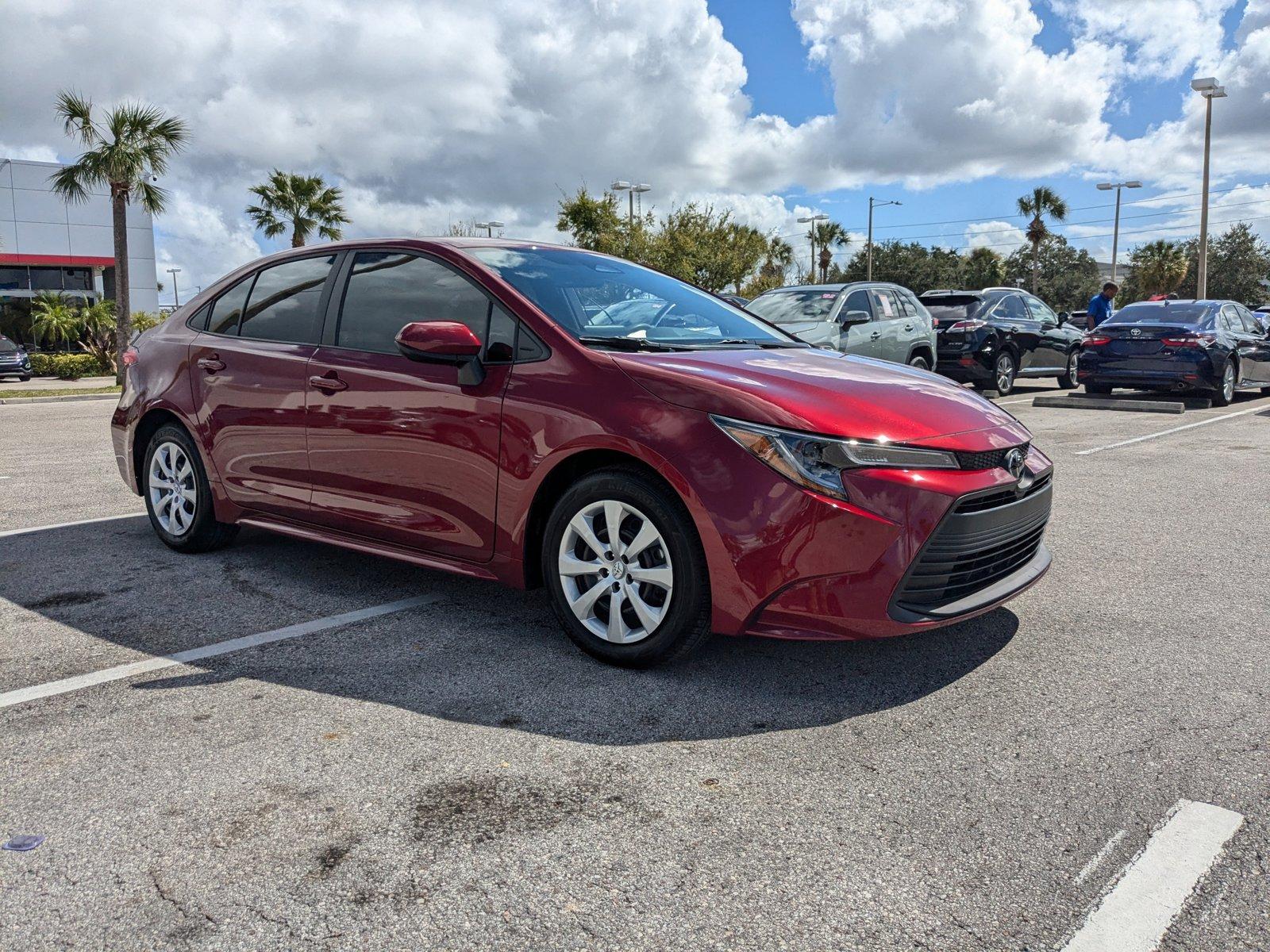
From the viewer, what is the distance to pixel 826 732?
316 cm

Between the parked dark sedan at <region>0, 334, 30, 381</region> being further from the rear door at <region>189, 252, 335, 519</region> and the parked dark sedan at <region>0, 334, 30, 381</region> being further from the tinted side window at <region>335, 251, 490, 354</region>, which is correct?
the tinted side window at <region>335, 251, 490, 354</region>

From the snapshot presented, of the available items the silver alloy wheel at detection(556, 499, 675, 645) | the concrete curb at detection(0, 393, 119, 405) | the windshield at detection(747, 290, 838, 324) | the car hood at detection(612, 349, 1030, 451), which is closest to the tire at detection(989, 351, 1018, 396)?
the windshield at detection(747, 290, 838, 324)

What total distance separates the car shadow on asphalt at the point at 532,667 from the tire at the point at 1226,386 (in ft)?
40.4

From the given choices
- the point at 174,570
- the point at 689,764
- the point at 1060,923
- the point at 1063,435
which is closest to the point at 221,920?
the point at 689,764

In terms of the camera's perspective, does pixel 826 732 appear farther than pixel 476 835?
Yes

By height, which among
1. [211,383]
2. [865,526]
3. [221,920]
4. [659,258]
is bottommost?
[221,920]

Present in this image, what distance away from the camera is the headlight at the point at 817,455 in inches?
128

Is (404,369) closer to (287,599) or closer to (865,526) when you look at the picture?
(287,599)

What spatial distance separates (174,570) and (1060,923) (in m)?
4.34

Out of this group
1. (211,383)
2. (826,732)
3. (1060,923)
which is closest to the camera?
(1060,923)

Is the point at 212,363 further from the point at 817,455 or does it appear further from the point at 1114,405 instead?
the point at 1114,405

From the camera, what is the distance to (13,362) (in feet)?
90.6

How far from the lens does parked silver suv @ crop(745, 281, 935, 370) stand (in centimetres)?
1227

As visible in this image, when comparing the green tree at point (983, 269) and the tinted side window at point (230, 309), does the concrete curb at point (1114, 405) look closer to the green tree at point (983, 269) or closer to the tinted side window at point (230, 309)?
the tinted side window at point (230, 309)
